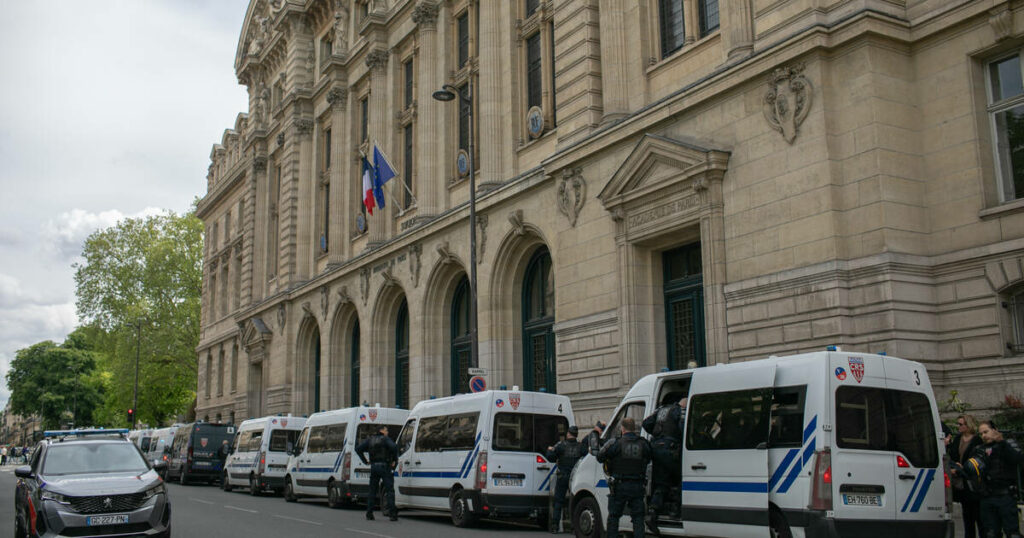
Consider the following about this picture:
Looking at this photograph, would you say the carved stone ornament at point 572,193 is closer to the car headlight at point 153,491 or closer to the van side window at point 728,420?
the van side window at point 728,420

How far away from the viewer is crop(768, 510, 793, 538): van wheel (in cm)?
1049

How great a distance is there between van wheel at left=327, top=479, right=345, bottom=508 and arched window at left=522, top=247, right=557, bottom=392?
6.35 metres

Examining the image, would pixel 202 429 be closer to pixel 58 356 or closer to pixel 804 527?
pixel 804 527

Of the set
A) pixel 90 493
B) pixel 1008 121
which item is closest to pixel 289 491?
pixel 90 493

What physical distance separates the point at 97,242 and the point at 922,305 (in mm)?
63516

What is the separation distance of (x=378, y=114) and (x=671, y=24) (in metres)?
16.3

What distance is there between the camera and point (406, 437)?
19.9 meters

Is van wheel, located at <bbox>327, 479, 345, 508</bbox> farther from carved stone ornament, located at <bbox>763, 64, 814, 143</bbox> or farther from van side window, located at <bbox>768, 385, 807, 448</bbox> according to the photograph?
van side window, located at <bbox>768, 385, 807, 448</bbox>

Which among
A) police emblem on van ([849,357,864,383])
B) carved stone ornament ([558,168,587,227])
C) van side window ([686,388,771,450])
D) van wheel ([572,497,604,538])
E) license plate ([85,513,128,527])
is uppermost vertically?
carved stone ornament ([558,168,587,227])

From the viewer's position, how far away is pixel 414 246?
102 feet

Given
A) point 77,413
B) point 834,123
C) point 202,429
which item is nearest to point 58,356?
point 77,413

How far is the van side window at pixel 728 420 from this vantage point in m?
10.9

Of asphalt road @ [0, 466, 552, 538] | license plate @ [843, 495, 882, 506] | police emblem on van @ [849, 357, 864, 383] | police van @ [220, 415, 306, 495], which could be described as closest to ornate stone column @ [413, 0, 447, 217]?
police van @ [220, 415, 306, 495]

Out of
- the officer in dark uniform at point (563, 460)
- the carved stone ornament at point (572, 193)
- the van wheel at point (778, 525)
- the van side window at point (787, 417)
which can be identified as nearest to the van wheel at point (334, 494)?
the officer in dark uniform at point (563, 460)
